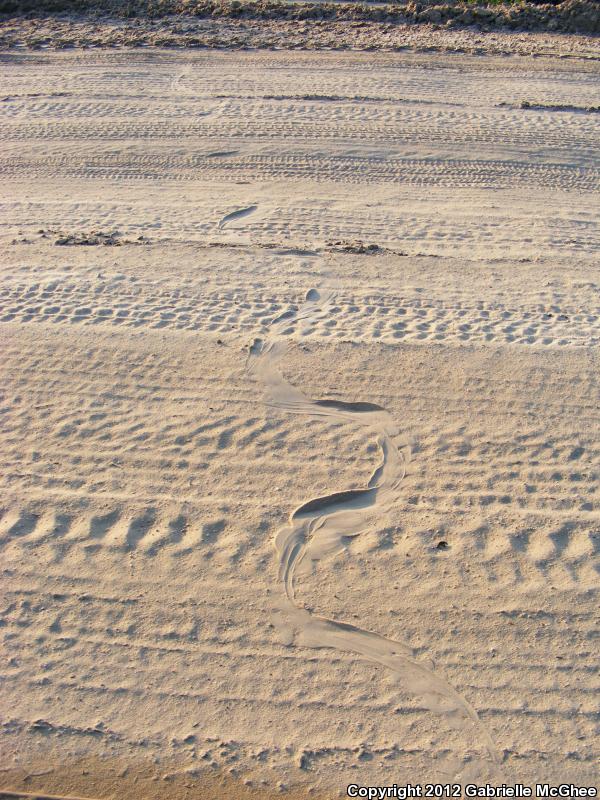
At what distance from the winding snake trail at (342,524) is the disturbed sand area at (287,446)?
0.17 ft

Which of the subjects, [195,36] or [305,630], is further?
[195,36]

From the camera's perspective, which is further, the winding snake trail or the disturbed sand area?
the winding snake trail

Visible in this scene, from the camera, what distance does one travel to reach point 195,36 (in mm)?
11375

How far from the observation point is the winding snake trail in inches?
143

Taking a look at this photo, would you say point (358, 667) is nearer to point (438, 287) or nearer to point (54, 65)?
point (438, 287)

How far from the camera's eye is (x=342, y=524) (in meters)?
4.37

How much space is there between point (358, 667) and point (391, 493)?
3.77 ft

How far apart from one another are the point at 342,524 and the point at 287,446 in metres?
0.70

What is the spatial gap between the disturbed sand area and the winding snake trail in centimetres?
5

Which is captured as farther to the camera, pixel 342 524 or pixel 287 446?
pixel 287 446

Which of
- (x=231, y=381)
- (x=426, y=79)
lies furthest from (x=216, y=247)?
(x=426, y=79)

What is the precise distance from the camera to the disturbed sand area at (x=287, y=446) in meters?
3.53

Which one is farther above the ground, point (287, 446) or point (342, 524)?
point (287, 446)

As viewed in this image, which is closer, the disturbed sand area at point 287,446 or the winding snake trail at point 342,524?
the disturbed sand area at point 287,446
